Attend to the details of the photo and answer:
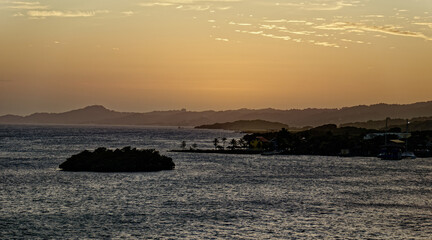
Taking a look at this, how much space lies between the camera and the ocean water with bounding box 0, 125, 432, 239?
197 feet

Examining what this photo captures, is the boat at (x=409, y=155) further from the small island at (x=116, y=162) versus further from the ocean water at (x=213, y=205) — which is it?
the small island at (x=116, y=162)

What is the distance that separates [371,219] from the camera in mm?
68625

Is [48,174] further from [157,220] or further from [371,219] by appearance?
[371,219]

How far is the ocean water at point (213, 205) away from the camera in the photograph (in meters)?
60.2

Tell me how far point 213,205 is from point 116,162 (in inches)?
2227

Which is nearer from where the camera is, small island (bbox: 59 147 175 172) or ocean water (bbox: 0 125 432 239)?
ocean water (bbox: 0 125 432 239)

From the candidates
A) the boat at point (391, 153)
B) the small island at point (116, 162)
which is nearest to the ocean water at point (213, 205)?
the small island at point (116, 162)

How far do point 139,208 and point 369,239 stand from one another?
3158 cm

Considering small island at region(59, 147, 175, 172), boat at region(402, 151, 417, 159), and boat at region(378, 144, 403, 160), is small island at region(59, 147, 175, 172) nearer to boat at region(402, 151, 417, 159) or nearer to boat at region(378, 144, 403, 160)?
boat at region(378, 144, 403, 160)

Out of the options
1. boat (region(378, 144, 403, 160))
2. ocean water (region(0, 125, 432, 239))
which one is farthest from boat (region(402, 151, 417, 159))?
ocean water (region(0, 125, 432, 239))

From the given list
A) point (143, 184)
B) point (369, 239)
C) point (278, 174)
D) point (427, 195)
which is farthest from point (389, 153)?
point (369, 239)

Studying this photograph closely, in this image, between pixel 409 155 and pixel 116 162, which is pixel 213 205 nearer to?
pixel 116 162

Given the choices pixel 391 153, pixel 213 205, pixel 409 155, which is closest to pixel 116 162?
pixel 213 205

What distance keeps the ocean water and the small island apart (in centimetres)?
470
